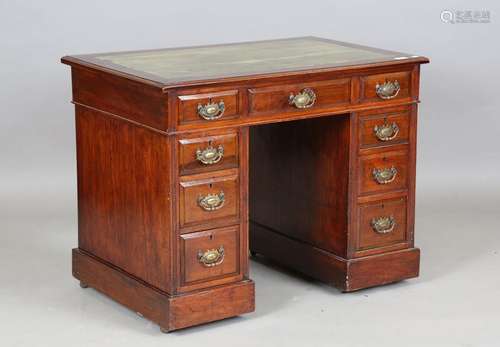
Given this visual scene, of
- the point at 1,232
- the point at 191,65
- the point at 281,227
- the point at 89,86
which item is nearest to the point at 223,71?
the point at 191,65

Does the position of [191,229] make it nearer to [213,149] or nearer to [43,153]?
[213,149]

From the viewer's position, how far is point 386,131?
18.7ft

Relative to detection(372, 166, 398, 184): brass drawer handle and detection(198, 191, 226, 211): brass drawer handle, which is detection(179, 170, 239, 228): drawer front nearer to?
detection(198, 191, 226, 211): brass drawer handle

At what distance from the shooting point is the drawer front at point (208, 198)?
5242mm

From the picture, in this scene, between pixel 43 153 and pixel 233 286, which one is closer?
pixel 233 286

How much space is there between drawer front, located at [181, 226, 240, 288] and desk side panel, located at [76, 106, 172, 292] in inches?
2.7

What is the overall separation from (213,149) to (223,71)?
300 millimetres

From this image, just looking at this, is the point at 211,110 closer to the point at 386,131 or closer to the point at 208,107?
the point at 208,107

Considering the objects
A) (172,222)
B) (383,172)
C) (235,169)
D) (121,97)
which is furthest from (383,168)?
(121,97)

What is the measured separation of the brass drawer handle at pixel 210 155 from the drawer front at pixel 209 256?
0.25 metres

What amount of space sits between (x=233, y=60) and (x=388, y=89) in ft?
1.89

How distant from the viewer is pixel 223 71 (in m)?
5.36

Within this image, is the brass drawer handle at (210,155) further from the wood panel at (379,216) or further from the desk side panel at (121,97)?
the wood panel at (379,216)

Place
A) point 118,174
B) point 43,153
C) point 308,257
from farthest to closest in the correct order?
point 43,153, point 308,257, point 118,174
